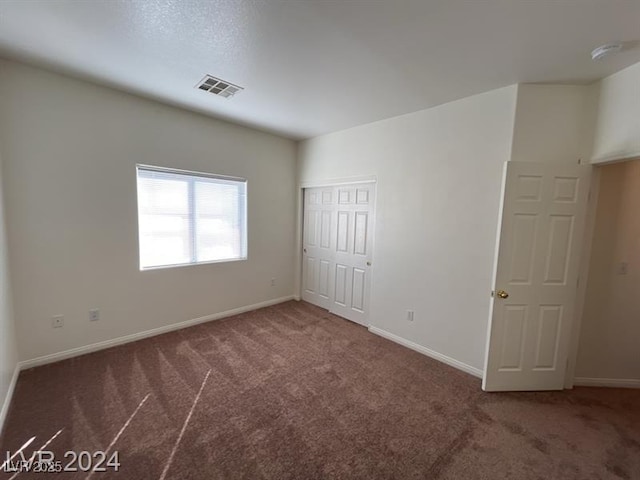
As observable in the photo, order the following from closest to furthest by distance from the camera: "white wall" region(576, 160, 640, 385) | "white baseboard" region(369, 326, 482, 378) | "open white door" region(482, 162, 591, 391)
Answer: "open white door" region(482, 162, 591, 391) < "white wall" region(576, 160, 640, 385) < "white baseboard" region(369, 326, 482, 378)

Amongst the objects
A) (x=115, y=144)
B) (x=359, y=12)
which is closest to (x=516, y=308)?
(x=359, y=12)

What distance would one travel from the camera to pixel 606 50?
1764mm

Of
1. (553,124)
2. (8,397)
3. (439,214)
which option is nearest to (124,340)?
(8,397)

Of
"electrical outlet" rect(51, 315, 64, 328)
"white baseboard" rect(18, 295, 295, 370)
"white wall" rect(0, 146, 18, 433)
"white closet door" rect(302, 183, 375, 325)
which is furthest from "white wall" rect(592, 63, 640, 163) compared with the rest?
"electrical outlet" rect(51, 315, 64, 328)

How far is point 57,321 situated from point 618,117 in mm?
5226

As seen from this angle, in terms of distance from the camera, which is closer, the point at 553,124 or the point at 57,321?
the point at 553,124

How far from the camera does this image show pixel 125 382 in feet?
7.61

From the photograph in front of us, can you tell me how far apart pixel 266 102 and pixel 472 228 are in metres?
2.53

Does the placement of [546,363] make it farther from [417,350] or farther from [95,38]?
[95,38]

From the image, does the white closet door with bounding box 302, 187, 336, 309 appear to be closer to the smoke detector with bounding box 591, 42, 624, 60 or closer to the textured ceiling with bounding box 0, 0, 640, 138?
the textured ceiling with bounding box 0, 0, 640, 138

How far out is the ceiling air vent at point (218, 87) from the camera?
2441 millimetres

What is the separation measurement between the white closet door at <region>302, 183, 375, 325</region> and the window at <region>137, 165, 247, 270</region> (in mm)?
1127

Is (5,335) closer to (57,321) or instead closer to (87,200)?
(57,321)

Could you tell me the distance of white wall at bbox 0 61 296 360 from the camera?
7.66 feet
